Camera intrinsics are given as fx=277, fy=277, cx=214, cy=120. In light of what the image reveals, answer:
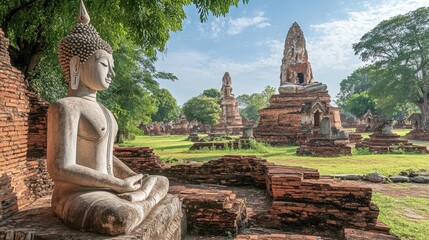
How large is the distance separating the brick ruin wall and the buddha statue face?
1.60 m

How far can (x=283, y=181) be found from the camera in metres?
4.08

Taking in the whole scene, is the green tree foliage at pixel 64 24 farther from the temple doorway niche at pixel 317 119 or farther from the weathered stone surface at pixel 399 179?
the temple doorway niche at pixel 317 119

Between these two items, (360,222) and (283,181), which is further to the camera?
(283,181)

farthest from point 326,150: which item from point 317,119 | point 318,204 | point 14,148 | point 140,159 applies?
point 14,148

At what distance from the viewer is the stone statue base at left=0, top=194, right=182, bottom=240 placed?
1.84m

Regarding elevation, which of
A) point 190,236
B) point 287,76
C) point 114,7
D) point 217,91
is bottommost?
point 190,236

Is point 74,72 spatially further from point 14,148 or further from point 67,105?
point 14,148

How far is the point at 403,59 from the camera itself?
23.0 metres

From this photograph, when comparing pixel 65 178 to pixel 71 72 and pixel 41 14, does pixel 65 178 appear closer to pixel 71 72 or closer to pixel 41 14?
pixel 71 72

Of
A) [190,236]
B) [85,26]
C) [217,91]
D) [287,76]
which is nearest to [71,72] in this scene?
[85,26]

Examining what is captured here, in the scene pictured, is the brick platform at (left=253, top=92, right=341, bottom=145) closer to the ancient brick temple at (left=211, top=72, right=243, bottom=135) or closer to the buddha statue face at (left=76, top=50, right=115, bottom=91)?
the buddha statue face at (left=76, top=50, right=115, bottom=91)

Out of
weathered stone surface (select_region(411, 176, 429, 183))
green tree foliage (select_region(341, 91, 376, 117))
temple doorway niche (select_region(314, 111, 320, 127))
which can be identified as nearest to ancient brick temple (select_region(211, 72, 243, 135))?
green tree foliage (select_region(341, 91, 376, 117))

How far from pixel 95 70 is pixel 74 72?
7.2 inches

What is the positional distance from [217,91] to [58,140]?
203 ft
